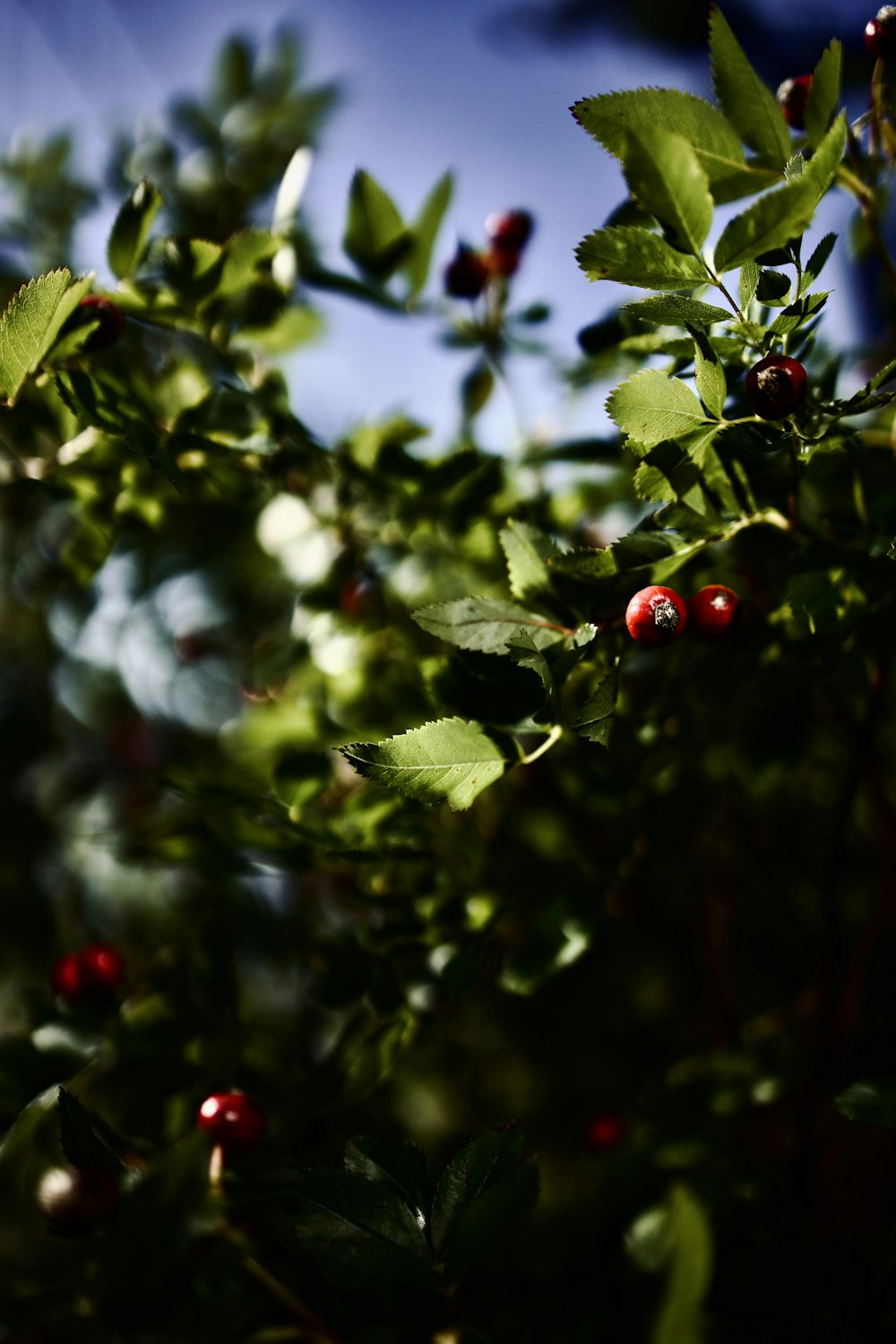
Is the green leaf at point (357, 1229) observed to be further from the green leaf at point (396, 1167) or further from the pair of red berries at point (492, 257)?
the pair of red berries at point (492, 257)

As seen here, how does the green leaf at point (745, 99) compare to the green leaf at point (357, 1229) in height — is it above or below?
above

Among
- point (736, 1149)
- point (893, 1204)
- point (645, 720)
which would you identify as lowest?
point (893, 1204)

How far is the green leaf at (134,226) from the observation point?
26.8 inches

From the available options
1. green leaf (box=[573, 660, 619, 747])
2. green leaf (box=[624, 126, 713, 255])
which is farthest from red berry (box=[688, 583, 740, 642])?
green leaf (box=[624, 126, 713, 255])

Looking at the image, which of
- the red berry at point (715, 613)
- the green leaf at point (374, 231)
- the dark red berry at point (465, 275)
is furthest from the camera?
the dark red berry at point (465, 275)

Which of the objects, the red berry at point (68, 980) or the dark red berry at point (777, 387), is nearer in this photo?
the dark red berry at point (777, 387)

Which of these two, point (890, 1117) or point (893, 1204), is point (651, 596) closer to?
point (890, 1117)

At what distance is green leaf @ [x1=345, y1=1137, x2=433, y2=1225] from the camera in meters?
0.50

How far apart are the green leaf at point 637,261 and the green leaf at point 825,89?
5.1 inches

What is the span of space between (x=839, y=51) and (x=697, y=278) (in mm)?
167

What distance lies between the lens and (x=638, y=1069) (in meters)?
1.03

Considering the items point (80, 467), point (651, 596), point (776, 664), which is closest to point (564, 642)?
point (651, 596)

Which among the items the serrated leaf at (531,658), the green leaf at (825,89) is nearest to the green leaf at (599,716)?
the serrated leaf at (531,658)

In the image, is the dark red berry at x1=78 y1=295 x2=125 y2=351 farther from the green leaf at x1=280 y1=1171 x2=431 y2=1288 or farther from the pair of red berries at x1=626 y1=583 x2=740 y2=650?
the green leaf at x1=280 y1=1171 x2=431 y2=1288
